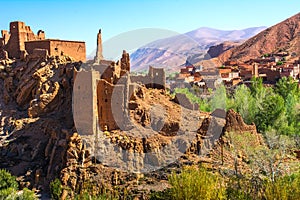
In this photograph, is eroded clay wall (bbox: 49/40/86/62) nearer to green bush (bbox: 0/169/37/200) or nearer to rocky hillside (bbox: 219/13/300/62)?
green bush (bbox: 0/169/37/200)

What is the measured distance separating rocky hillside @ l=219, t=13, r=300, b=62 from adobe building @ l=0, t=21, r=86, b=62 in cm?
6850

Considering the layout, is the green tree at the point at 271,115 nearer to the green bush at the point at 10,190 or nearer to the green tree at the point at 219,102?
the green tree at the point at 219,102

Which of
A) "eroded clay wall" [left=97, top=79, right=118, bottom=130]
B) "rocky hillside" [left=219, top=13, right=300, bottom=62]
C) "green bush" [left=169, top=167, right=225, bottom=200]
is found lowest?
"green bush" [left=169, top=167, right=225, bottom=200]

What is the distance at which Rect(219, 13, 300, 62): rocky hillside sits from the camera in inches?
3649

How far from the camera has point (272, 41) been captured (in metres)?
98.0

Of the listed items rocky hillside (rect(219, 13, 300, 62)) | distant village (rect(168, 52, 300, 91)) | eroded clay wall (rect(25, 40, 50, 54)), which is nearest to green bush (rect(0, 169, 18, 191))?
eroded clay wall (rect(25, 40, 50, 54))

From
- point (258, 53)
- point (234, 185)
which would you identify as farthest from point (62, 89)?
point (258, 53)

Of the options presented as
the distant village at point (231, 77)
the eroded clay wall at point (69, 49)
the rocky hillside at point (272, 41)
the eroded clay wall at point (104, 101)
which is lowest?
the eroded clay wall at point (104, 101)

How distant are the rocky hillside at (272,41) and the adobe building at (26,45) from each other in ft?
225

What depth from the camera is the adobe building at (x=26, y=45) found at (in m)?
26.3

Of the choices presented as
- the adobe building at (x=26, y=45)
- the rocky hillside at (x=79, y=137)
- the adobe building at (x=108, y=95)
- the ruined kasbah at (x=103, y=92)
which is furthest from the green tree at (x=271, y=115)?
the adobe building at (x=26, y=45)

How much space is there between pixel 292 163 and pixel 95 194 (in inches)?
383

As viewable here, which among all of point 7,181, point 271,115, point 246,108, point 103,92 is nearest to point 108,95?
point 103,92

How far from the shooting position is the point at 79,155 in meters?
19.1
